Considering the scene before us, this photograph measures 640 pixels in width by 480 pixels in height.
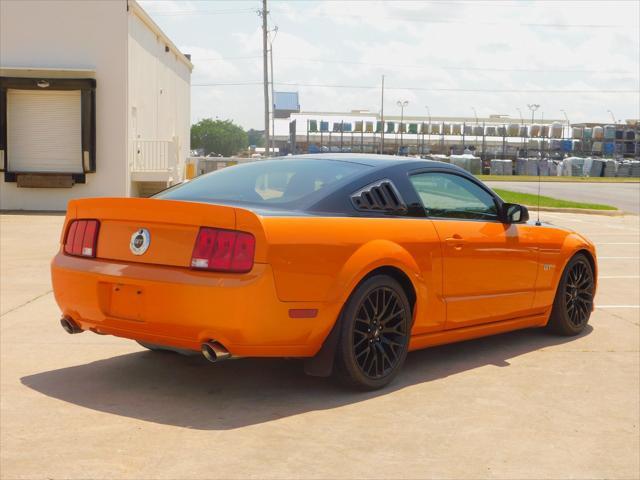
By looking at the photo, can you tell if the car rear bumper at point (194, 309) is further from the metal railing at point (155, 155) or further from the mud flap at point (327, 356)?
the metal railing at point (155, 155)

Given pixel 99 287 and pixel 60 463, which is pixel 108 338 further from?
pixel 60 463

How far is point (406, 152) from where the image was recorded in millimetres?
109188

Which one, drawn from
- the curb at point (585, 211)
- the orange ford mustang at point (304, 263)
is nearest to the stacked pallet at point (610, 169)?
the curb at point (585, 211)

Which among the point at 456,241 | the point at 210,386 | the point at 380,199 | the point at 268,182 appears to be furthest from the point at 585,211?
the point at 210,386

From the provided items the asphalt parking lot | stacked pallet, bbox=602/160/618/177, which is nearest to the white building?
the asphalt parking lot

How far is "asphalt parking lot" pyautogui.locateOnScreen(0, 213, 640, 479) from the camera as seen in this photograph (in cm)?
424

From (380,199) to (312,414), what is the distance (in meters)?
1.52

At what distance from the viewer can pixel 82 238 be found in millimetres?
5582

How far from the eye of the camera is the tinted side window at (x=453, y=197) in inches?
248

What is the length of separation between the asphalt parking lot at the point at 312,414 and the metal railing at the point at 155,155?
62.9 ft

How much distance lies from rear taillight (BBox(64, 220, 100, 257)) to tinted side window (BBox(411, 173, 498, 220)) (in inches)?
84.2

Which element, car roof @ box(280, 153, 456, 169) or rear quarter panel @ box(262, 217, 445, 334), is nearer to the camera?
rear quarter panel @ box(262, 217, 445, 334)

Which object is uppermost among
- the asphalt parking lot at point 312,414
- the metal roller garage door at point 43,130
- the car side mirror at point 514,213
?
the metal roller garage door at point 43,130

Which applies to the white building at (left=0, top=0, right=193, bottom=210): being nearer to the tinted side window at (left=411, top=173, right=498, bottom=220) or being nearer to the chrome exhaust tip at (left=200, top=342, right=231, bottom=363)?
the tinted side window at (left=411, top=173, right=498, bottom=220)
